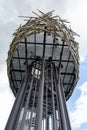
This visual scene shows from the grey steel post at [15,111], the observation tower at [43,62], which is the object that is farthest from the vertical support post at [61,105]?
the grey steel post at [15,111]

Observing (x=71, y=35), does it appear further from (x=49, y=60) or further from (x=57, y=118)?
(x=57, y=118)

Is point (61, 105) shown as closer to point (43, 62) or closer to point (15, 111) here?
point (15, 111)

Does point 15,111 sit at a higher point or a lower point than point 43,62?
lower

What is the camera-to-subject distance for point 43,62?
81.1 feet

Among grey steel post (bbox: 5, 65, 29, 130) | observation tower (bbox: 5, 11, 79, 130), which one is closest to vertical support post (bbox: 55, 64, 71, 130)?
observation tower (bbox: 5, 11, 79, 130)

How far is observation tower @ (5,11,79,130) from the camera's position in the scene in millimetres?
22922

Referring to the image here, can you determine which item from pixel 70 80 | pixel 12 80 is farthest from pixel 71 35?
pixel 12 80

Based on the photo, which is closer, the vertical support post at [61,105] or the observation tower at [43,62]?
the vertical support post at [61,105]

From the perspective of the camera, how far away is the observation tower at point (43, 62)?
2292 centimetres

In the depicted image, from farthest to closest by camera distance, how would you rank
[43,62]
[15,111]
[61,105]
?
[43,62] → [61,105] → [15,111]

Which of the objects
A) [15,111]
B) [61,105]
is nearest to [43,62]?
[61,105]

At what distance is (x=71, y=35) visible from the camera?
25.0m

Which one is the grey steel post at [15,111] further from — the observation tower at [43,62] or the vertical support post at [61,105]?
the vertical support post at [61,105]

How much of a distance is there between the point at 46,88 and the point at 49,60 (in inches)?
98.6
